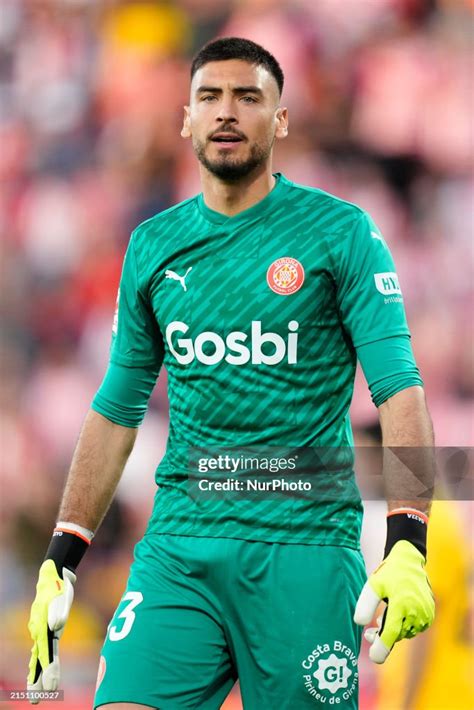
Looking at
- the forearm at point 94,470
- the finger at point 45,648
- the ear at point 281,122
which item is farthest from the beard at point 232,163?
the finger at point 45,648

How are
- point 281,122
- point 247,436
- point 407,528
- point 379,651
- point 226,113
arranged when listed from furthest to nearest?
point 281,122 → point 226,113 → point 247,436 → point 407,528 → point 379,651

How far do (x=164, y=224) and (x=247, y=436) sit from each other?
0.73 metres

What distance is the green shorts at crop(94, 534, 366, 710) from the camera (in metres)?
2.85

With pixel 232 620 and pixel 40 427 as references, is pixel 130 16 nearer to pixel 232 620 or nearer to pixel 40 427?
pixel 40 427

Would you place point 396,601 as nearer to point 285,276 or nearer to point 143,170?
point 285,276

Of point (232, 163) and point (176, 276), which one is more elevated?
point (232, 163)

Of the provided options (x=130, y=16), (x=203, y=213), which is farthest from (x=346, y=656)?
(x=130, y=16)

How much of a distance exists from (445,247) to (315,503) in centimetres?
360

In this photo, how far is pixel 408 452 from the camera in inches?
111

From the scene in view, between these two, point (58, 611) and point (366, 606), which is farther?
point (58, 611)

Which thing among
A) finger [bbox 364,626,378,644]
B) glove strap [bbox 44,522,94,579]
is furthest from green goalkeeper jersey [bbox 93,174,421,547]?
finger [bbox 364,626,378,644]

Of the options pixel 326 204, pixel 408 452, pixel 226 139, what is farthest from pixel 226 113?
pixel 408 452

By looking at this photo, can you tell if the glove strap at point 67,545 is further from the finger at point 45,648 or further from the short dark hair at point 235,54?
the short dark hair at point 235,54

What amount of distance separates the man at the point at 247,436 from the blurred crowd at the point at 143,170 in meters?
2.89
